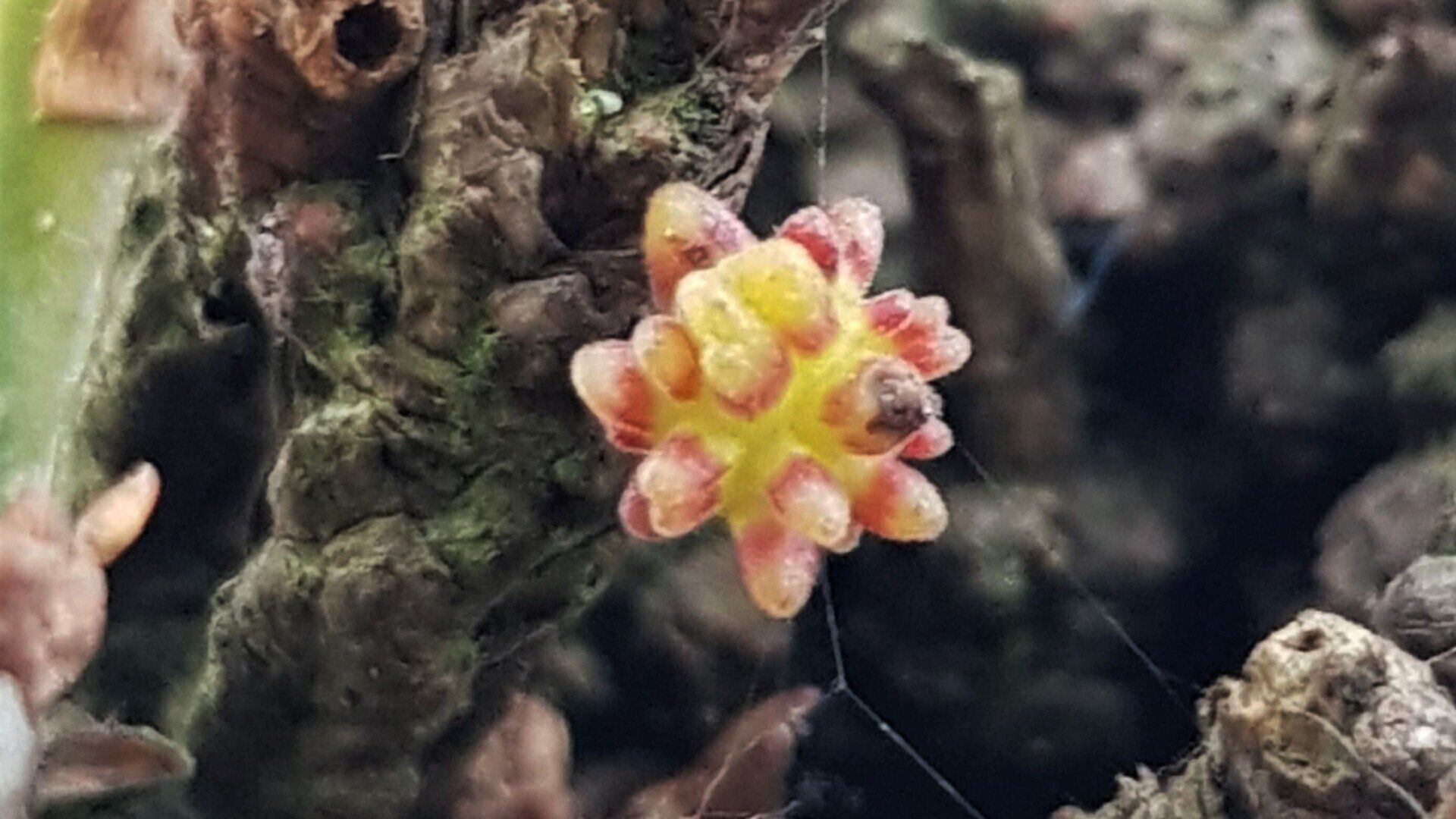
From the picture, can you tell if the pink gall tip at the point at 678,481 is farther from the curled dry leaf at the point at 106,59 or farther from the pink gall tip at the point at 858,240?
the curled dry leaf at the point at 106,59

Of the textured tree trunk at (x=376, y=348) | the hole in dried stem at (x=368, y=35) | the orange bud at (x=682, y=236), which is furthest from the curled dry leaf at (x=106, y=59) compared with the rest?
the orange bud at (x=682, y=236)

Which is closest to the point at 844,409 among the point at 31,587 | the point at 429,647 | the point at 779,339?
the point at 779,339

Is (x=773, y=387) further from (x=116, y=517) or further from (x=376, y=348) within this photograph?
(x=116, y=517)

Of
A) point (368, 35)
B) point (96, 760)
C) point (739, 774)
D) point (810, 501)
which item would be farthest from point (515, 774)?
point (368, 35)

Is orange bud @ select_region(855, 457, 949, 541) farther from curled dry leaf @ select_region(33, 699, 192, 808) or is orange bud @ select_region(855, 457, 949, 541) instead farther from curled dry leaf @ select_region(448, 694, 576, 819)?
curled dry leaf @ select_region(33, 699, 192, 808)

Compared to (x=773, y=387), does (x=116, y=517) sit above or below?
below

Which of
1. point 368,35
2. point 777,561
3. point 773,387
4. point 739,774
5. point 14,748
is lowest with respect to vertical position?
point 739,774
